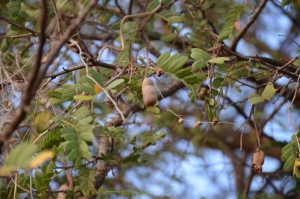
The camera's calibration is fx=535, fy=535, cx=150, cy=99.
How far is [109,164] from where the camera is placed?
4.99 feet

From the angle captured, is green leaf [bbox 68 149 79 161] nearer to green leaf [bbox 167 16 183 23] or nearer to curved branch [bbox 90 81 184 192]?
curved branch [bbox 90 81 184 192]

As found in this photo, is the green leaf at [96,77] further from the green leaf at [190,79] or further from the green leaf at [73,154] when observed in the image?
the green leaf at [190,79]

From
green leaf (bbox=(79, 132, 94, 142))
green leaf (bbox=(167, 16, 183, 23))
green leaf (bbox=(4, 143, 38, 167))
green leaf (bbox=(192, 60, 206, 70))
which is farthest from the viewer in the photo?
green leaf (bbox=(167, 16, 183, 23))

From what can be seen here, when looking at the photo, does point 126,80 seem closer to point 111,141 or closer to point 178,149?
point 111,141

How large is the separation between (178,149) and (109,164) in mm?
1035

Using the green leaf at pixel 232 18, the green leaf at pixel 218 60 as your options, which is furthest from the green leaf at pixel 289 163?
the green leaf at pixel 232 18

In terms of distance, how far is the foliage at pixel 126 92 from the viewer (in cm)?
106

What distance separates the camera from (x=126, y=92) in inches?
57.3

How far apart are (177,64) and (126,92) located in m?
0.28

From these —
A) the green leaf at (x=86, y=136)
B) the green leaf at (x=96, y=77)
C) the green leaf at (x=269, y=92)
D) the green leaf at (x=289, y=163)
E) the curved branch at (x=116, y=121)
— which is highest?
the green leaf at (x=96, y=77)

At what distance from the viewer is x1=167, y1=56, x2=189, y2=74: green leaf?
121cm

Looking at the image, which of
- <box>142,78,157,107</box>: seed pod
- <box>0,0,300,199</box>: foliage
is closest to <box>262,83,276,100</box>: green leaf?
<box>0,0,300,199</box>: foliage

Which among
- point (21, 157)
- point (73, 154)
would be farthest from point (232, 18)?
point (21, 157)

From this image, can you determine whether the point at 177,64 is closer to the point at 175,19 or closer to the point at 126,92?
the point at 126,92
